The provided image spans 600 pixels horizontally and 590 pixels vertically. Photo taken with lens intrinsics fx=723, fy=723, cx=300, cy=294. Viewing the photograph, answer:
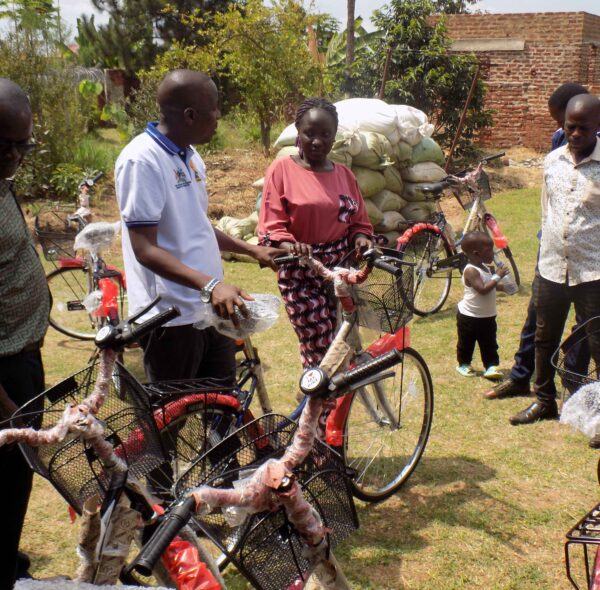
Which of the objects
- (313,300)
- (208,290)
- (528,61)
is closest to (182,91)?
(208,290)

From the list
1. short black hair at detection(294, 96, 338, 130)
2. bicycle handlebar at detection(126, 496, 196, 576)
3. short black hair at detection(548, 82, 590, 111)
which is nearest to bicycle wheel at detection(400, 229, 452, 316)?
short black hair at detection(548, 82, 590, 111)

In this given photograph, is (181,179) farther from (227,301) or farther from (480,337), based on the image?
(480,337)

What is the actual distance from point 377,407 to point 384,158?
202 inches

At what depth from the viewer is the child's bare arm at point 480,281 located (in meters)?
4.95

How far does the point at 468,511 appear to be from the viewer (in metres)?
3.59

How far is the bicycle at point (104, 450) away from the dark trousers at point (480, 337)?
3.29 meters

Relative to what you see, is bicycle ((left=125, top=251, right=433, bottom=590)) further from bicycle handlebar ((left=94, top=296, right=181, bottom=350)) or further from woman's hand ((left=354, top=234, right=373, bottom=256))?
woman's hand ((left=354, top=234, right=373, bottom=256))

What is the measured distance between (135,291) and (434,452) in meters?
2.14

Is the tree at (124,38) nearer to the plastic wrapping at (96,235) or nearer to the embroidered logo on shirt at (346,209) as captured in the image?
the plastic wrapping at (96,235)

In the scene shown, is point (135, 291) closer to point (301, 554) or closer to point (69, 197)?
point (301, 554)

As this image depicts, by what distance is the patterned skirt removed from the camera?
3580mm

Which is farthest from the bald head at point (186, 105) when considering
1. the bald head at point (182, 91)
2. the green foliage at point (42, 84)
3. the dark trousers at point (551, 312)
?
the green foliage at point (42, 84)

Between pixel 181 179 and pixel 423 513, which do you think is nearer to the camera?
pixel 181 179

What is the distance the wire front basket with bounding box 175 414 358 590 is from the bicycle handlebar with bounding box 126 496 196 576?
25 centimetres
